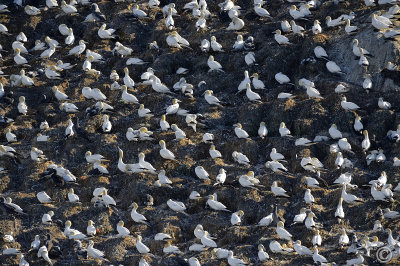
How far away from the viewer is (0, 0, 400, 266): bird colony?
31.3 meters

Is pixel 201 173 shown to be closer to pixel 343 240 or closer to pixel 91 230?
pixel 91 230

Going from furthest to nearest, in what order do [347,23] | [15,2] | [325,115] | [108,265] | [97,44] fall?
Result: [15,2]
[97,44]
[347,23]
[325,115]
[108,265]

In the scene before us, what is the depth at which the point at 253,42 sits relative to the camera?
1544 inches

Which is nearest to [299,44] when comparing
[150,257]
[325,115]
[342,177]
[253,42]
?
[253,42]

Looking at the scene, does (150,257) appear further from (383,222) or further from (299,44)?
(299,44)

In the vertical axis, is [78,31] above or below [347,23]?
Answer: below

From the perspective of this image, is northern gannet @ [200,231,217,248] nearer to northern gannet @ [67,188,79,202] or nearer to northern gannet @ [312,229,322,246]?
northern gannet @ [312,229,322,246]

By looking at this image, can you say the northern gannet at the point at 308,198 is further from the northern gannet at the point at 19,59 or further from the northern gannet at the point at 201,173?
the northern gannet at the point at 19,59

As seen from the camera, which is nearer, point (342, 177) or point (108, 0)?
point (342, 177)

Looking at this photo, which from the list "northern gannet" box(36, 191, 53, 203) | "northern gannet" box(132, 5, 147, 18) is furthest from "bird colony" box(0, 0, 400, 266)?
"northern gannet" box(132, 5, 147, 18)

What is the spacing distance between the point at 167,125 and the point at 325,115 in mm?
4974

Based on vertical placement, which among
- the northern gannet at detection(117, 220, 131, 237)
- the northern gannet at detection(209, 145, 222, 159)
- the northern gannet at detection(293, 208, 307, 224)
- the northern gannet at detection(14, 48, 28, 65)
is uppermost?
the northern gannet at detection(293, 208, 307, 224)

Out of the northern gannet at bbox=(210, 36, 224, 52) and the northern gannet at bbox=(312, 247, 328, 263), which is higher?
the northern gannet at bbox=(312, 247, 328, 263)

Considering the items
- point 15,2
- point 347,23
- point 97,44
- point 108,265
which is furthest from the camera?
point 15,2
